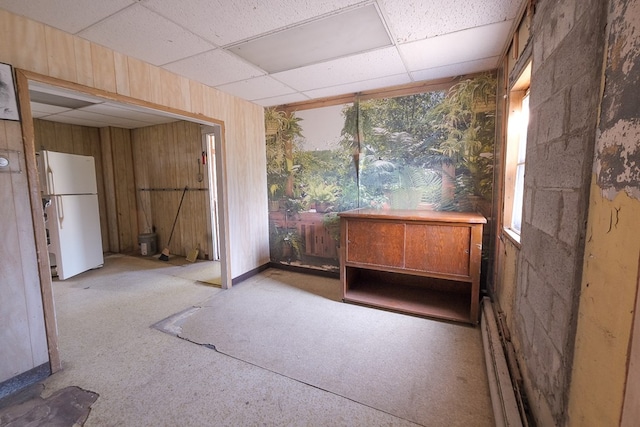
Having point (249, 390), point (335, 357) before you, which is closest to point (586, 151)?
point (335, 357)

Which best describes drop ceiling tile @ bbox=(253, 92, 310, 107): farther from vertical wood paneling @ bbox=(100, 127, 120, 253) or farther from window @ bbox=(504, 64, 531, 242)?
vertical wood paneling @ bbox=(100, 127, 120, 253)

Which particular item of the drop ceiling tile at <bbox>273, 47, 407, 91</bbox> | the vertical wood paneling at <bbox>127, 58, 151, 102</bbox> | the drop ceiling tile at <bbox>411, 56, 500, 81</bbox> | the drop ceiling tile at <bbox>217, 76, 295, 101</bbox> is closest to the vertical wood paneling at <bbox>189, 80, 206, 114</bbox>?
the drop ceiling tile at <bbox>217, 76, 295, 101</bbox>

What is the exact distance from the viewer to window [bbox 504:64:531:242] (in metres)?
2.15

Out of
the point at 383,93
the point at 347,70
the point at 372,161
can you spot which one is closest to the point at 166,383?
the point at 372,161

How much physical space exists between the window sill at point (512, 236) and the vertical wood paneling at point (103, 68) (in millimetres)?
3260

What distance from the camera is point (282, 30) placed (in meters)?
1.97

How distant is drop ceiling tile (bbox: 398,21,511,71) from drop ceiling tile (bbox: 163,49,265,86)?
4.74 ft

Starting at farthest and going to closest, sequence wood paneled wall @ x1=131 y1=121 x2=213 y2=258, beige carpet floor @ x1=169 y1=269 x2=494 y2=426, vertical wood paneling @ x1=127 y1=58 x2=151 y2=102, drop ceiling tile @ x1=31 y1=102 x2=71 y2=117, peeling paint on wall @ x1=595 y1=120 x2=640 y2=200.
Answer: wood paneled wall @ x1=131 y1=121 x2=213 y2=258 → drop ceiling tile @ x1=31 y1=102 x2=71 y2=117 → vertical wood paneling @ x1=127 y1=58 x2=151 y2=102 → beige carpet floor @ x1=169 y1=269 x2=494 y2=426 → peeling paint on wall @ x1=595 y1=120 x2=640 y2=200

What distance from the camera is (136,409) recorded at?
1594 mm

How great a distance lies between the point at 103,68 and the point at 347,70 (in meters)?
2.08

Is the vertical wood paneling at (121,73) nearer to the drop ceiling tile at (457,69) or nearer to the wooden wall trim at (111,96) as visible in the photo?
the wooden wall trim at (111,96)

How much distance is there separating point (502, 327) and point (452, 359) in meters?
0.46

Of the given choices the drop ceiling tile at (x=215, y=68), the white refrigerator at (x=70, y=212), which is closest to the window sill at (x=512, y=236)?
the drop ceiling tile at (x=215, y=68)

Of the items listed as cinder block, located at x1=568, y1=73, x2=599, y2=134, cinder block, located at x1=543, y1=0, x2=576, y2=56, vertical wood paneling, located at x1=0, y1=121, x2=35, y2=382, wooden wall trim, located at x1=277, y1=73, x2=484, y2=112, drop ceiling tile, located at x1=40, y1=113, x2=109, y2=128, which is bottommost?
vertical wood paneling, located at x1=0, y1=121, x2=35, y2=382
